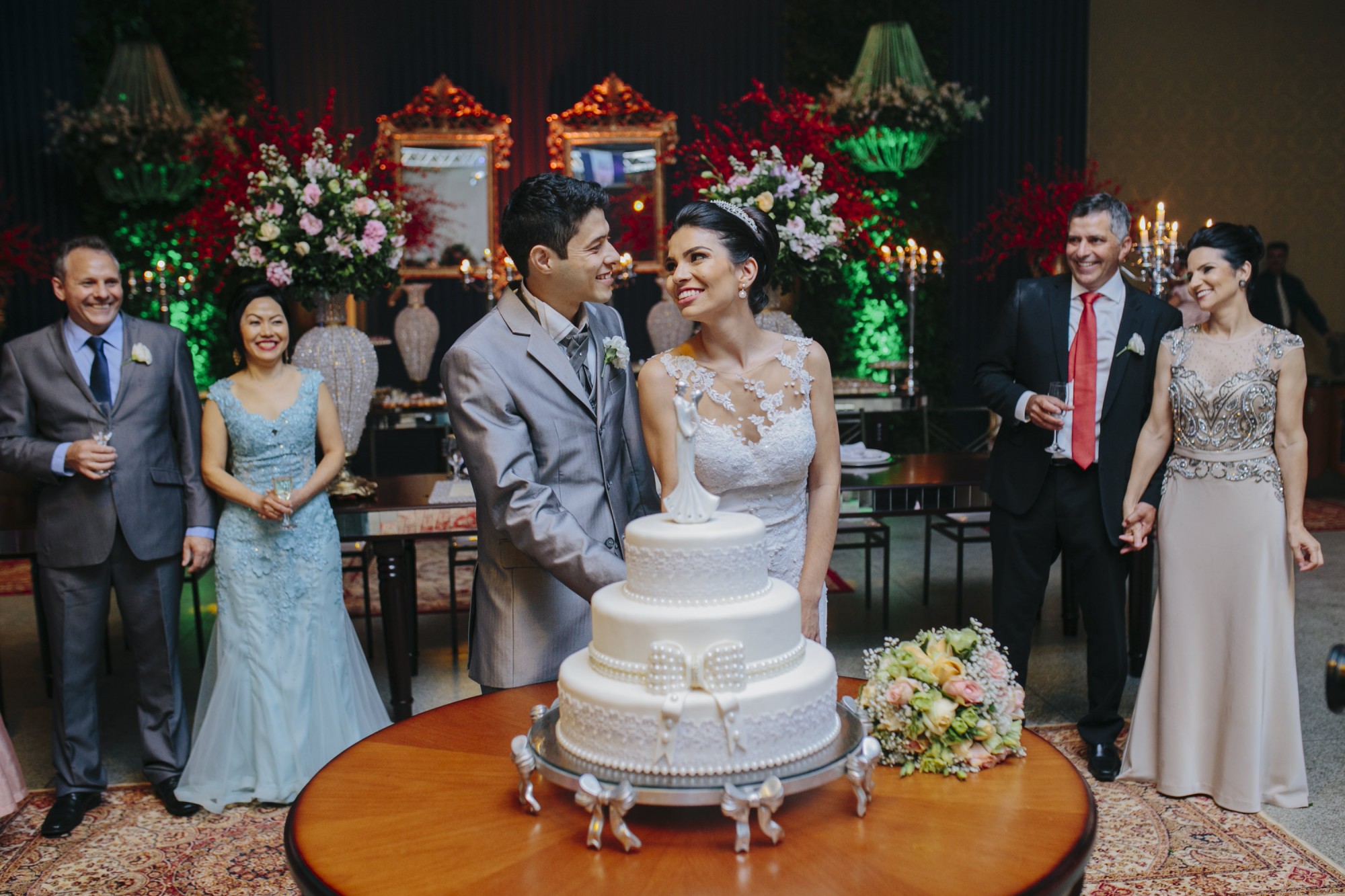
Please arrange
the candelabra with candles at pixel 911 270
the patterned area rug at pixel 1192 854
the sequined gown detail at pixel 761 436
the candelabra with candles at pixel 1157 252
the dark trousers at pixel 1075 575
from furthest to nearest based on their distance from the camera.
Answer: the candelabra with candles at pixel 911 270 < the candelabra with candles at pixel 1157 252 < the dark trousers at pixel 1075 575 < the patterned area rug at pixel 1192 854 < the sequined gown detail at pixel 761 436

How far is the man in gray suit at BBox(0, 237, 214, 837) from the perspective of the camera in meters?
3.67

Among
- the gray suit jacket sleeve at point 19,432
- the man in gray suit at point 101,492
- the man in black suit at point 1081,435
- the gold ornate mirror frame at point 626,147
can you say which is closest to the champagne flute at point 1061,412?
the man in black suit at point 1081,435

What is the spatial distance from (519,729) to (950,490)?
8.89ft

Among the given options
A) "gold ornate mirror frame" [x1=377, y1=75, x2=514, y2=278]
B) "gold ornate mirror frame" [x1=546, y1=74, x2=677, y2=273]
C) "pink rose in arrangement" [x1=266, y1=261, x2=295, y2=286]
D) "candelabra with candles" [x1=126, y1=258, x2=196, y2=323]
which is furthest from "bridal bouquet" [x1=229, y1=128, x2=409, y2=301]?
"gold ornate mirror frame" [x1=546, y1=74, x2=677, y2=273]

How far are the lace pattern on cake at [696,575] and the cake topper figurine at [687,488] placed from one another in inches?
3.4

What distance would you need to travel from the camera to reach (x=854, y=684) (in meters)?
2.49

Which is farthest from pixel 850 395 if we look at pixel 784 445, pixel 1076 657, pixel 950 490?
pixel 784 445

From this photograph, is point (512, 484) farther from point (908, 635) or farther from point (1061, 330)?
point (908, 635)

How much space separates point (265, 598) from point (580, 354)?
6.16 feet

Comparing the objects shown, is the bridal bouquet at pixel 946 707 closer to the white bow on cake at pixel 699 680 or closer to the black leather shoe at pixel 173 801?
the white bow on cake at pixel 699 680

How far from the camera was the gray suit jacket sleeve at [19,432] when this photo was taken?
3613 mm

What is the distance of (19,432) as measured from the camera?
3695 mm

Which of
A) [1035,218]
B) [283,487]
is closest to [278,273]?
[283,487]

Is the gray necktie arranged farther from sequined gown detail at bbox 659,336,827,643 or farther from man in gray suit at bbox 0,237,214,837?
man in gray suit at bbox 0,237,214,837
